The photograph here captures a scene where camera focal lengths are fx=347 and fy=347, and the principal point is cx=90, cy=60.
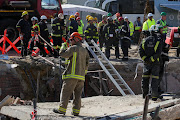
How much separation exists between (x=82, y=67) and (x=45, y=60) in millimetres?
5406

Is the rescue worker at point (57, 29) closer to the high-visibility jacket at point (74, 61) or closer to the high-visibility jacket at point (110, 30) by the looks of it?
the high-visibility jacket at point (110, 30)

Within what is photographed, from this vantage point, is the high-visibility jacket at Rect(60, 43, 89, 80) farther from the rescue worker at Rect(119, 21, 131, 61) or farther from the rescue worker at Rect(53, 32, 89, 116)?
the rescue worker at Rect(119, 21, 131, 61)

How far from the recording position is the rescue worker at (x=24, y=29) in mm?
12727

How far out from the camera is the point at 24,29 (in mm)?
12820

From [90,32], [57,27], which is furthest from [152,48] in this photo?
[57,27]

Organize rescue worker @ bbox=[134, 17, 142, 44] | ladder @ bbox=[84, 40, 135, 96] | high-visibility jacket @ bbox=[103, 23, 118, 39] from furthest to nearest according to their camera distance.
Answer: rescue worker @ bbox=[134, 17, 142, 44]
high-visibility jacket @ bbox=[103, 23, 118, 39]
ladder @ bbox=[84, 40, 135, 96]

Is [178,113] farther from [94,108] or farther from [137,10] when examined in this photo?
[137,10]

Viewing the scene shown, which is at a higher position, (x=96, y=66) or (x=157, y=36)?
(x=157, y=36)

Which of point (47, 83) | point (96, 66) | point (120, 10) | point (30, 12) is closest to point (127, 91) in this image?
point (96, 66)

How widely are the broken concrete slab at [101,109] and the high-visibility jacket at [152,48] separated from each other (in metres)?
1.08

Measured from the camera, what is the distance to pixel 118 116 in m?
7.11

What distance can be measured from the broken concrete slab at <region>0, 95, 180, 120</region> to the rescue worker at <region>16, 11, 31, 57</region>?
15.0 ft

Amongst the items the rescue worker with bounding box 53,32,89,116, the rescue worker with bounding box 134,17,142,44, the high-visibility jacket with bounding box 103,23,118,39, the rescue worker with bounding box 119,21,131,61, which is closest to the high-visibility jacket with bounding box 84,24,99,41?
the high-visibility jacket with bounding box 103,23,118,39

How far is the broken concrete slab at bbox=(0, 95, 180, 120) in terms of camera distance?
23.6 feet
